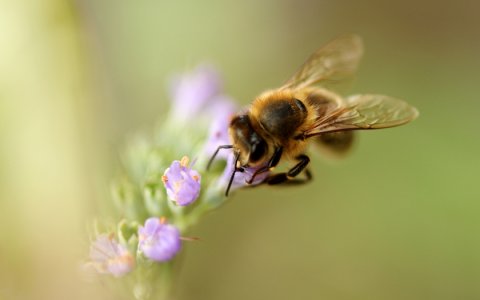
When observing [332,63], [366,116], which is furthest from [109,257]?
[332,63]

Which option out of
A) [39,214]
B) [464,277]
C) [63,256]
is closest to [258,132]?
[63,256]

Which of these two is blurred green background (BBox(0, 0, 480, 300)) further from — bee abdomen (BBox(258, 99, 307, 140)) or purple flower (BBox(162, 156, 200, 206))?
bee abdomen (BBox(258, 99, 307, 140))

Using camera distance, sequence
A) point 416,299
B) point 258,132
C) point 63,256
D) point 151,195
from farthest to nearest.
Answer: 1. point 416,299
2. point 63,256
3. point 151,195
4. point 258,132

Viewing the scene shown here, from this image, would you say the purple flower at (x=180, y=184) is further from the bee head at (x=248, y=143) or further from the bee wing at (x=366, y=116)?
the bee wing at (x=366, y=116)

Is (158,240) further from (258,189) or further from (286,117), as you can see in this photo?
(258,189)

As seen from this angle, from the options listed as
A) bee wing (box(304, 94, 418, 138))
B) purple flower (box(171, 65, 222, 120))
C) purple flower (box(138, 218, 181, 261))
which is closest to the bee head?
bee wing (box(304, 94, 418, 138))

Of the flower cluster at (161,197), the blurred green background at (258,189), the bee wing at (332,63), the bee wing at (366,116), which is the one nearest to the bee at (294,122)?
the bee wing at (366,116)

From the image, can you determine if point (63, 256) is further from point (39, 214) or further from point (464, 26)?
point (464, 26)
